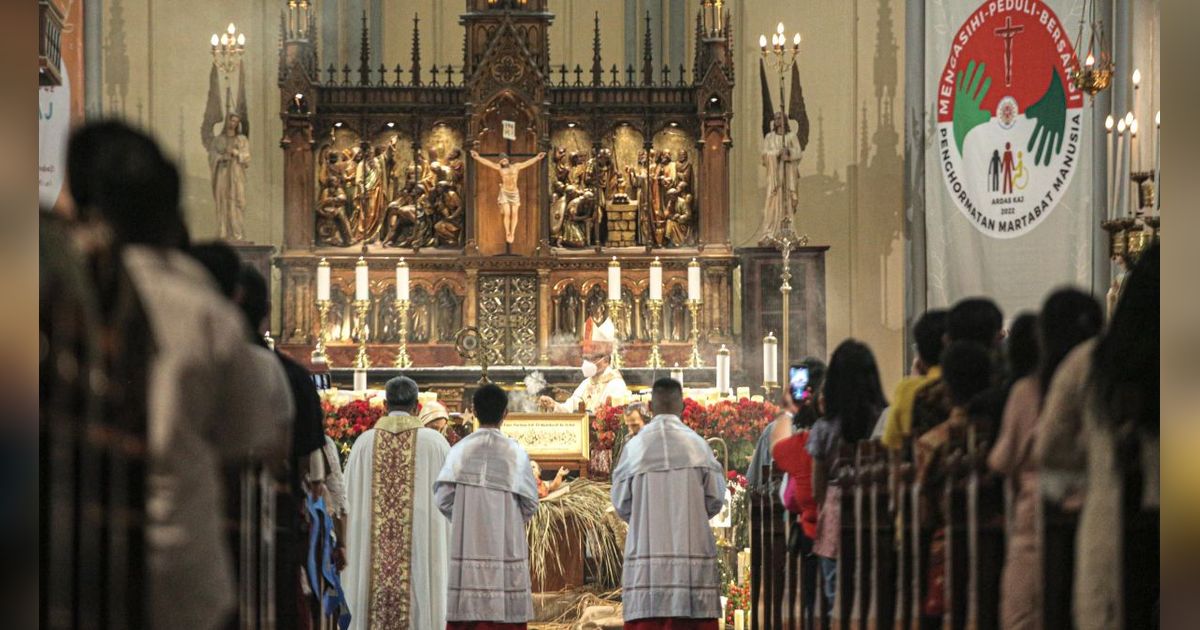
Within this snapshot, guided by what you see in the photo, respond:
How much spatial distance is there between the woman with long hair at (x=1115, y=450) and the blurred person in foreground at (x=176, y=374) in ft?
5.17

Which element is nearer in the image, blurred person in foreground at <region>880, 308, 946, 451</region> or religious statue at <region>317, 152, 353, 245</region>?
blurred person in foreground at <region>880, 308, 946, 451</region>

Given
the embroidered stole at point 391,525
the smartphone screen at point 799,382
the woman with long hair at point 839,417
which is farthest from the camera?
the embroidered stole at point 391,525

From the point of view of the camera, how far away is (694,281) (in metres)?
11.8

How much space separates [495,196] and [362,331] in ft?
5.86

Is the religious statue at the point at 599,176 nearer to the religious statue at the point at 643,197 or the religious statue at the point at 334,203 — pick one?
the religious statue at the point at 643,197

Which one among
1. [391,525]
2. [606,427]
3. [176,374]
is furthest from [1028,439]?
[606,427]

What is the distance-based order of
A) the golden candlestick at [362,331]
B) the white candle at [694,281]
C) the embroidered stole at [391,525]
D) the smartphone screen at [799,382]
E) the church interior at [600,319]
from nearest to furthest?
the church interior at [600,319], the smartphone screen at [799,382], the embroidered stole at [391,525], the golden candlestick at [362,331], the white candle at [694,281]

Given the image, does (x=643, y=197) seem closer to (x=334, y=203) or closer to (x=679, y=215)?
(x=679, y=215)

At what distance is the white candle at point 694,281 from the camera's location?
11.8 metres

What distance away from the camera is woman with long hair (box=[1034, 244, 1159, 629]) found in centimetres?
277

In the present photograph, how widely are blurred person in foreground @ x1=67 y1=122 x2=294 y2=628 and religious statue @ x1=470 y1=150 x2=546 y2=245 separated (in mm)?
10350

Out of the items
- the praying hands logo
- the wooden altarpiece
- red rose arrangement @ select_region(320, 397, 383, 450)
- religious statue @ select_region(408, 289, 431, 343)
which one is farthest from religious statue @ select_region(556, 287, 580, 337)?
red rose arrangement @ select_region(320, 397, 383, 450)

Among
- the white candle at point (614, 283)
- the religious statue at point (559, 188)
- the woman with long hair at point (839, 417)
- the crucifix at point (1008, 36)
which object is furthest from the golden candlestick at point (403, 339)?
the woman with long hair at point (839, 417)

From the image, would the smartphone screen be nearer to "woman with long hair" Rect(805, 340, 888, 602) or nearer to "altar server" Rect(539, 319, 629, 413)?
"woman with long hair" Rect(805, 340, 888, 602)
